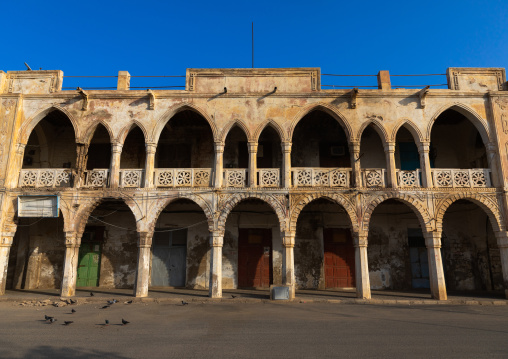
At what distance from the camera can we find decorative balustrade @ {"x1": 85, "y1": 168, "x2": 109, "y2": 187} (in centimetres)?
1358

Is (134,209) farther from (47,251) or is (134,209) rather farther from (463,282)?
(463,282)

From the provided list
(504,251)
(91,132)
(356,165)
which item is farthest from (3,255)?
(504,251)

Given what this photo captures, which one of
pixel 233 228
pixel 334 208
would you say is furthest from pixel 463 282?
pixel 233 228

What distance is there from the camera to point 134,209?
Answer: 13203 millimetres

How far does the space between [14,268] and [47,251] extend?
1495 millimetres

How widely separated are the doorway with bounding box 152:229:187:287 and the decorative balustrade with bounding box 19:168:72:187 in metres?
4.72

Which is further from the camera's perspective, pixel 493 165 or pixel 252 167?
pixel 252 167

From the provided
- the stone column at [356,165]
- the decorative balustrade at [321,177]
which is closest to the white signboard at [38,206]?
the decorative balustrade at [321,177]

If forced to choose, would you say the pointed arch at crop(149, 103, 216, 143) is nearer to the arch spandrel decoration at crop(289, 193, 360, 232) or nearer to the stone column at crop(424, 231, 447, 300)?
the arch spandrel decoration at crop(289, 193, 360, 232)

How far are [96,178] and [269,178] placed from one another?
22.9 ft

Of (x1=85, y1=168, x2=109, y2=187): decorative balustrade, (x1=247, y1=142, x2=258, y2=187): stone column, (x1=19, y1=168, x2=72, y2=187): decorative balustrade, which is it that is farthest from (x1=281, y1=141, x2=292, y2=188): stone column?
(x1=19, y1=168, x2=72, y2=187): decorative balustrade

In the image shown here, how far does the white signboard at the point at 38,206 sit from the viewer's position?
13203mm

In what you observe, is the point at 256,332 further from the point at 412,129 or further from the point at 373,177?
the point at 412,129

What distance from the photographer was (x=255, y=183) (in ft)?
43.7
